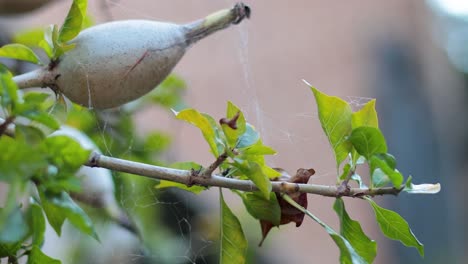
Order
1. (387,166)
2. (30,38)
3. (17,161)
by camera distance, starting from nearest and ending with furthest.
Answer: (17,161), (387,166), (30,38)

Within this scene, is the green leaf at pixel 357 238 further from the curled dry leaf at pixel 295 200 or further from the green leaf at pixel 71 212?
the green leaf at pixel 71 212

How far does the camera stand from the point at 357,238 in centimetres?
37

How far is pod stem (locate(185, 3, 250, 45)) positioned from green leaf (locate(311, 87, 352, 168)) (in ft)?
0.25

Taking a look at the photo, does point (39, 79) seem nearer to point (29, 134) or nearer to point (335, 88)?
point (29, 134)

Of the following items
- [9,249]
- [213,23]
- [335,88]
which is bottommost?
[335,88]

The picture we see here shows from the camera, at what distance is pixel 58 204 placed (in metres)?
0.27

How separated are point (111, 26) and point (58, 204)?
0.46 feet

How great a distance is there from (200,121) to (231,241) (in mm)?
72

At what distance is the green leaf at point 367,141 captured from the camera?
1.12 feet

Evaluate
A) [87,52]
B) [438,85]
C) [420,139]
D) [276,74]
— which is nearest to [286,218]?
[87,52]

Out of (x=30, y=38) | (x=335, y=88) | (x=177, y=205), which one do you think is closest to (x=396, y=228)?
(x=30, y=38)

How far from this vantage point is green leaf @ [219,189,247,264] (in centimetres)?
38

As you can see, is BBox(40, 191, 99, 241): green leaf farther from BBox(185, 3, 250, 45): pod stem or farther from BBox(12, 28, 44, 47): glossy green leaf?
BBox(12, 28, 44, 47): glossy green leaf

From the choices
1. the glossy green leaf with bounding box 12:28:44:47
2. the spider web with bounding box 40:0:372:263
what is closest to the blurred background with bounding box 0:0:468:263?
the spider web with bounding box 40:0:372:263
